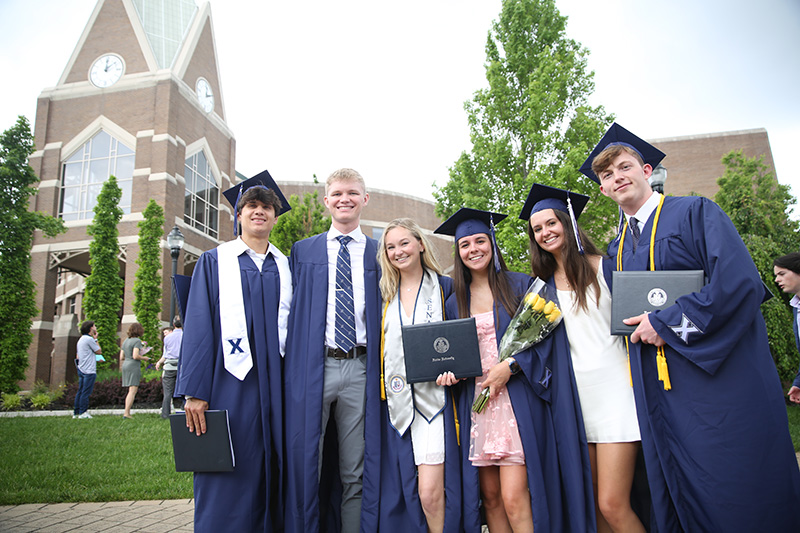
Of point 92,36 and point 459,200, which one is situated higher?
point 92,36

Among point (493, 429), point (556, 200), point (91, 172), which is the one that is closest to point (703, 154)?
point (556, 200)

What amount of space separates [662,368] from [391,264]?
1.68m

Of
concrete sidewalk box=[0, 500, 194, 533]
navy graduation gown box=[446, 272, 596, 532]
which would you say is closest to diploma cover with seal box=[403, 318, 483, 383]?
navy graduation gown box=[446, 272, 596, 532]

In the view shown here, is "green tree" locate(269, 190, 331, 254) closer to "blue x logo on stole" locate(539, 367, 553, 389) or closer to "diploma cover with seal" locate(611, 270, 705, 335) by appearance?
"blue x logo on stole" locate(539, 367, 553, 389)

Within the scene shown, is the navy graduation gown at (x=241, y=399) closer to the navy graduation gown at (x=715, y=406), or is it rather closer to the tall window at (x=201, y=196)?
the navy graduation gown at (x=715, y=406)

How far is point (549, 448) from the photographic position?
2.63 m

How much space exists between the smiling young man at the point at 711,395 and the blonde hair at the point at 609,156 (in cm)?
43

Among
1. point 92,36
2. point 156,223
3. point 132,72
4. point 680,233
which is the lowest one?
point 680,233

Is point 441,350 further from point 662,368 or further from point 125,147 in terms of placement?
point 125,147

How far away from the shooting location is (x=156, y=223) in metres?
17.3

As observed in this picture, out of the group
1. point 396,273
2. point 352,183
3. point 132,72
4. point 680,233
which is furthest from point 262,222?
point 132,72

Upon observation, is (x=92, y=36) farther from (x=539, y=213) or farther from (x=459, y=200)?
(x=539, y=213)

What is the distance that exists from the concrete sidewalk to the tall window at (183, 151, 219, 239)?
1711 centimetres

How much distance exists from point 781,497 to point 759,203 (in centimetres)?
1553
